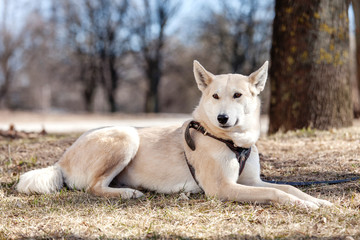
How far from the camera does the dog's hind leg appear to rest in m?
3.91

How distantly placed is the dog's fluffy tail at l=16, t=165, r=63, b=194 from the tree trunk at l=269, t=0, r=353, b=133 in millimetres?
4843

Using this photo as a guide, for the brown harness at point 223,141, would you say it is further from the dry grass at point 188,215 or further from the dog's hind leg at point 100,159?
the dog's hind leg at point 100,159

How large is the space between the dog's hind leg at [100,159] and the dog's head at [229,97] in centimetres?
98

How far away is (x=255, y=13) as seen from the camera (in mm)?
27672

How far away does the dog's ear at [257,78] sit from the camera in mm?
3676

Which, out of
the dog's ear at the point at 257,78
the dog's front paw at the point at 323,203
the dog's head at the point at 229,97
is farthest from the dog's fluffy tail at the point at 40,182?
the dog's front paw at the point at 323,203

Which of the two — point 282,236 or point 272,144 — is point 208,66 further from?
point 282,236

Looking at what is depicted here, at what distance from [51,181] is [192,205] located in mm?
1722

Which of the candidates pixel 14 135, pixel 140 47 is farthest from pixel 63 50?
pixel 14 135

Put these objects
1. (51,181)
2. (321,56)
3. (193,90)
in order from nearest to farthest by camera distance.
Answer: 1. (51,181)
2. (321,56)
3. (193,90)

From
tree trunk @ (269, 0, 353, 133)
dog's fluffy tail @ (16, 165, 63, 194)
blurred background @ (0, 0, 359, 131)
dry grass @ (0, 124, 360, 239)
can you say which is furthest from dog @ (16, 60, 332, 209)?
blurred background @ (0, 0, 359, 131)

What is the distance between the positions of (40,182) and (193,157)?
1.75m

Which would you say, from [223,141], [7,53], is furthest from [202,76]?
[7,53]

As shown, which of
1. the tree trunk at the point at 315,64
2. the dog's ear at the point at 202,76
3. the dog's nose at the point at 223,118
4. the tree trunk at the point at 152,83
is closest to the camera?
the dog's nose at the point at 223,118
